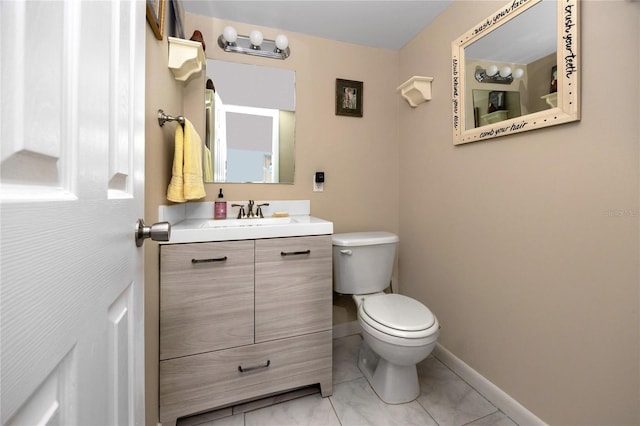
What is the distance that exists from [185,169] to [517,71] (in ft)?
5.36

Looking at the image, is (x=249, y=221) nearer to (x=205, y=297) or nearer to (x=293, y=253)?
(x=293, y=253)

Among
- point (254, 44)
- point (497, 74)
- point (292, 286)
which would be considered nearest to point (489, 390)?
point (292, 286)

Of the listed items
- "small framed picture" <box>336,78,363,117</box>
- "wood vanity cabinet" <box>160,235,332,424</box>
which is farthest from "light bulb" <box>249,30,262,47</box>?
"wood vanity cabinet" <box>160,235,332,424</box>

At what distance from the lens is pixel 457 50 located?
59.3 inches

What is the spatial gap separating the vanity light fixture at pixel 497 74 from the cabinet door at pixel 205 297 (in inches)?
57.5

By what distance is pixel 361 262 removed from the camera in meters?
1.62

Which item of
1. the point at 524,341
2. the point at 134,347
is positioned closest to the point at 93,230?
the point at 134,347

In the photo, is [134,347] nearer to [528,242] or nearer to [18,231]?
[18,231]

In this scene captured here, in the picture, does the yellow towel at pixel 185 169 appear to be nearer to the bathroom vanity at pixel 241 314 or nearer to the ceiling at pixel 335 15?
the bathroom vanity at pixel 241 314

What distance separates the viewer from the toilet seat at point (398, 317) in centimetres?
121

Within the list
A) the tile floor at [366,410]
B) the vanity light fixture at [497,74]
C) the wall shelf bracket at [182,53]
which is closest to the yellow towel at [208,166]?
the wall shelf bracket at [182,53]

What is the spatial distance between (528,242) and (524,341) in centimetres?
46

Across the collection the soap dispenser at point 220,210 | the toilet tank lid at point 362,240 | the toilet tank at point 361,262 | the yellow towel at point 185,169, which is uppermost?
the yellow towel at point 185,169

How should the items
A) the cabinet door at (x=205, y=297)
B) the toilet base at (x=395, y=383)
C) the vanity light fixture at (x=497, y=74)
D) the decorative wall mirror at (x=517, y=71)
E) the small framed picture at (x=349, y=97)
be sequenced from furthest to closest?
the small framed picture at (x=349, y=97) < the toilet base at (x=395, y=383) < the vanity light fixture at (x=497, y=74) < the cabinet door at (x=205, y=297) < the decorative wall mirror at (x=517, y=71)
